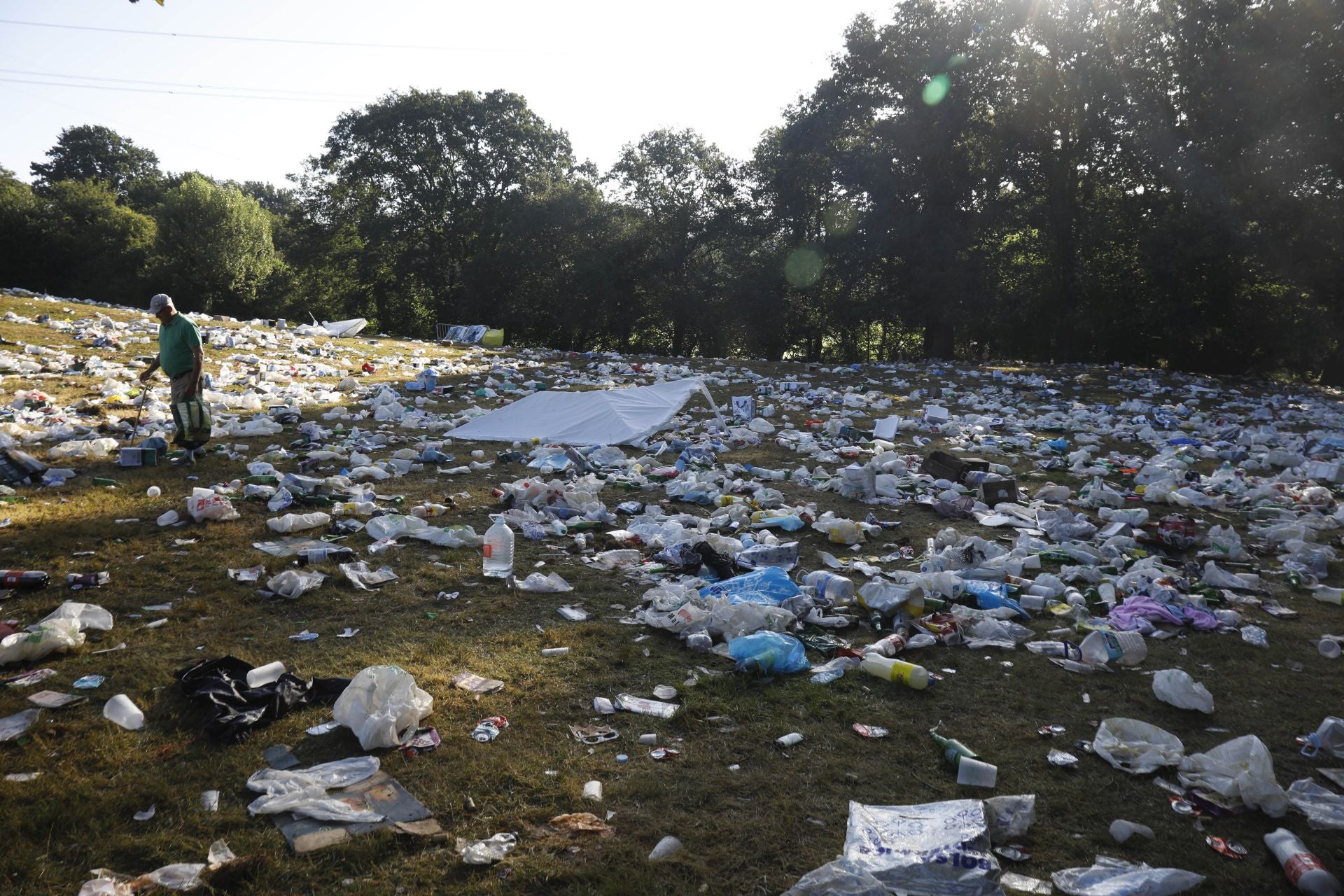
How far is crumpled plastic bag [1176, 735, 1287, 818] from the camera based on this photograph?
2.37 m

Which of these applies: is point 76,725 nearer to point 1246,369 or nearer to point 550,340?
point 1246,369

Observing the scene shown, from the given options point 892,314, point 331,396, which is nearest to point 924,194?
point 892,314

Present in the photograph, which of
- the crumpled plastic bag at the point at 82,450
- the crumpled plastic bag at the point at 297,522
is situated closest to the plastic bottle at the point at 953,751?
the crumpled plastic bag at the point at 297,522

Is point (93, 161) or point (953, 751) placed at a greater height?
point (93, 161)

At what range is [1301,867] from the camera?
2059mm

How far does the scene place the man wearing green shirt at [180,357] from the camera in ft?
20.7

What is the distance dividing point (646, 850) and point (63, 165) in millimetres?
52341

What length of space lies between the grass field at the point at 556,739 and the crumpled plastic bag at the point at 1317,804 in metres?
0.05

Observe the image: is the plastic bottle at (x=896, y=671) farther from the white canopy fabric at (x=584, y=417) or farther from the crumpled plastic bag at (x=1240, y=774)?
the white canopy fabric at (x=584, y=417)

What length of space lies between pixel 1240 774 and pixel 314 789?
9.74ft

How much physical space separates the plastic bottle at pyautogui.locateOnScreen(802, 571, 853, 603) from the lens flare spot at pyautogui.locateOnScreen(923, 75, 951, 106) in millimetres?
17693

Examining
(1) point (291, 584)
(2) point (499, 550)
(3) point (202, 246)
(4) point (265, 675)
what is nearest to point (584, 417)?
(2) point (499, 550)

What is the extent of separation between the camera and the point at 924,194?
19.0 m

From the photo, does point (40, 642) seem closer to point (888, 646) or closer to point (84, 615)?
point (84, 615)
